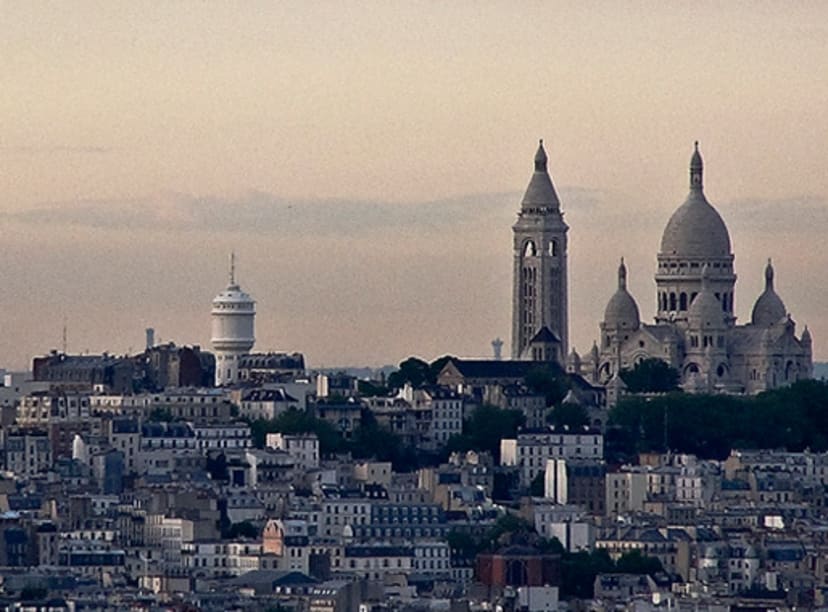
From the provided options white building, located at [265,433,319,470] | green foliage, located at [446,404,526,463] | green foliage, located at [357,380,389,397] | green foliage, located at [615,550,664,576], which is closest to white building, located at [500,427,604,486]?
green foliage, located at [446,404,526,463]

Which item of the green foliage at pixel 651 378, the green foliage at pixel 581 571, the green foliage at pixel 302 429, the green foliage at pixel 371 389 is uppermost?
the green foliage at pixel 651 378

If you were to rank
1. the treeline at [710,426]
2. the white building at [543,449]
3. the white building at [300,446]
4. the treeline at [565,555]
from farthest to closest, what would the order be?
the treeline at [710,426]
the white building at [543,449]
the white building at [300,446]
the treeline at [565,555]

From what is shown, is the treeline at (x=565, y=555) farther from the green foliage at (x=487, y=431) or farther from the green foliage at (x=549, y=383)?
the green foliage at (x=549, y=383)

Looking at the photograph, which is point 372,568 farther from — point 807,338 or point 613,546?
point 807,338

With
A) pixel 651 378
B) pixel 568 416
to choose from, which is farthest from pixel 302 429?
pixel 651 378

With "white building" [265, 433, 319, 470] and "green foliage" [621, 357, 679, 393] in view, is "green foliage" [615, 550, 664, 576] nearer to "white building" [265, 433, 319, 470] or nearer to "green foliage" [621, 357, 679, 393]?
"white building" [265, 433, 319, 470]

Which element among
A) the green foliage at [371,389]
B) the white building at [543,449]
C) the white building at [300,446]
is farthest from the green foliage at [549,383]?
the white building at [300,446]
